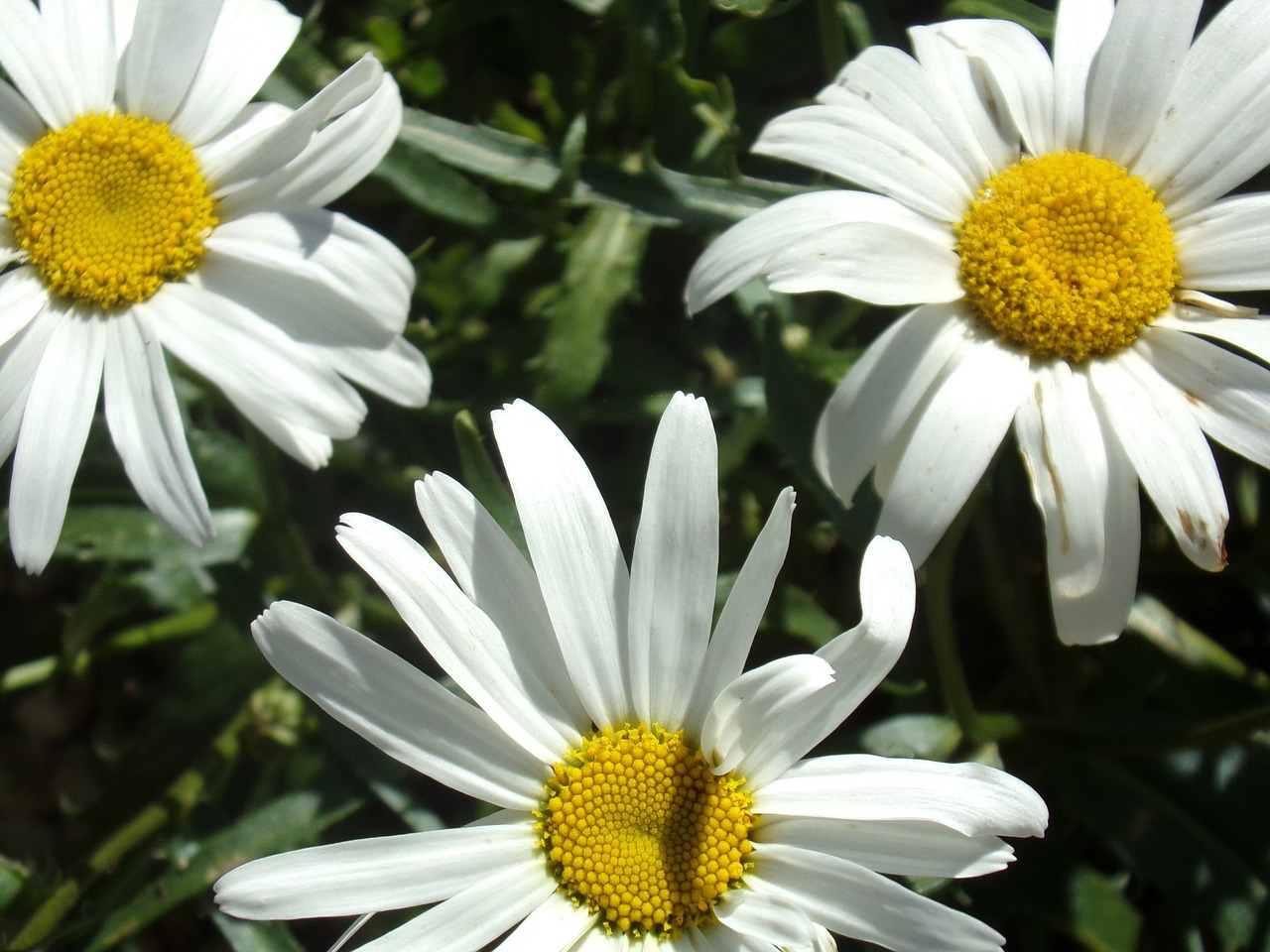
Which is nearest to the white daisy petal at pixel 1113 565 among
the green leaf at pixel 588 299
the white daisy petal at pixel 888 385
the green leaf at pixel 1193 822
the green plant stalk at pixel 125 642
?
the white daisy petal at pixel 888 385

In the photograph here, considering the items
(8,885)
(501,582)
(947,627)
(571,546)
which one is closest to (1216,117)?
(947,627)

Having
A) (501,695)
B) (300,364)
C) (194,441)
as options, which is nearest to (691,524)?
(501,695)

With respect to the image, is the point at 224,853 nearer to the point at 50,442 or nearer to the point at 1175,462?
the point at 50,442

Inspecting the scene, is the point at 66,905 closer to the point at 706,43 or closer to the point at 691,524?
the point at 691,524

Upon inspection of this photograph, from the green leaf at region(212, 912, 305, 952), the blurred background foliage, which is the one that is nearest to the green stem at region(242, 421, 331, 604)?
the blurred background foliage

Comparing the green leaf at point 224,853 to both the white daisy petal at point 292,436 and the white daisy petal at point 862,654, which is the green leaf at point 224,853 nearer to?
the white daisy petal at point 292,436
